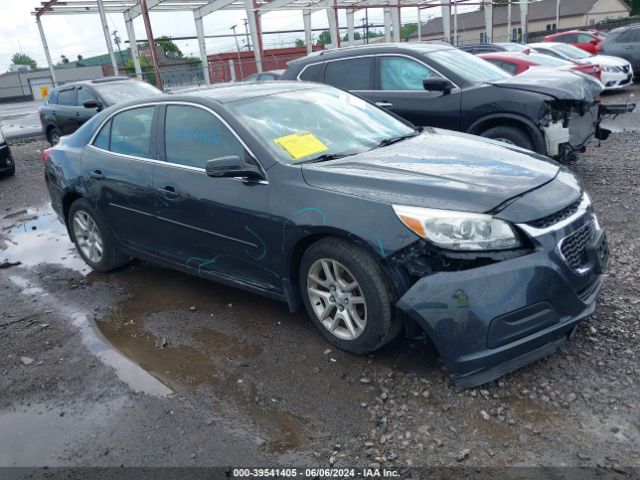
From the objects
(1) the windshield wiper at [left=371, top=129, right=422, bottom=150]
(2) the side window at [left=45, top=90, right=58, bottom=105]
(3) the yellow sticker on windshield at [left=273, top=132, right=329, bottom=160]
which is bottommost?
(1) the windshield wiper at [left=371, top=129, right=422, bottom=150]

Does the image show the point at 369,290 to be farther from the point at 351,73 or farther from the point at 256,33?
the point at 256,33

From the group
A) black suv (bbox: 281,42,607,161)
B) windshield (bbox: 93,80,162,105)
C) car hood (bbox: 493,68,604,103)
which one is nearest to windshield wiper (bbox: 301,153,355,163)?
black suv (bbox: 281,42,607,161)

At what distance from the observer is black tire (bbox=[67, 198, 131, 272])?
4.94 metres

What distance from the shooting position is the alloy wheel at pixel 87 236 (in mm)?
5126

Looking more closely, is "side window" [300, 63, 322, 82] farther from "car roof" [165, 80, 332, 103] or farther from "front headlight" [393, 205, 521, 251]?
"front headlight" [393, 205, 521, 251]

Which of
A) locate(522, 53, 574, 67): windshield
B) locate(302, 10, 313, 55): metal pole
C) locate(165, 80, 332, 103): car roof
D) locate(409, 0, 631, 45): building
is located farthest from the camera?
locate(409, 0, 631, 45): building

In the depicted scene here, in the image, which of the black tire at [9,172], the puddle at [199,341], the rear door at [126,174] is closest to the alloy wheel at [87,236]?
the rear door at [126,174]

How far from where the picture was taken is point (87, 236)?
5258mm

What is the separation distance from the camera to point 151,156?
433cm

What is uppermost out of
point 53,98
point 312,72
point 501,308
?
point 312,72

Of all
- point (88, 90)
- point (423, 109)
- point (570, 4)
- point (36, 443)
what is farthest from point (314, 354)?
point (570, 4)

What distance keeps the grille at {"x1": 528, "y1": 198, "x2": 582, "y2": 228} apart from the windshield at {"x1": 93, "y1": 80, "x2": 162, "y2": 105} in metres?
9.53

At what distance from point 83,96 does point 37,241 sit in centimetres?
600

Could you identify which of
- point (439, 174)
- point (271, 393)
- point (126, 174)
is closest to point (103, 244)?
point (126, 174)
